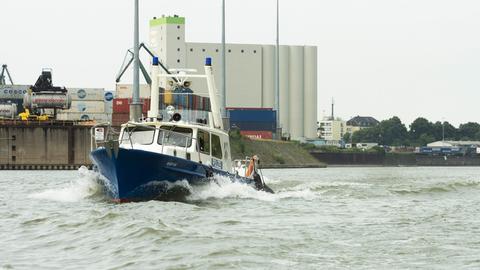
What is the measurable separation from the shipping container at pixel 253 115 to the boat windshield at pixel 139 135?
146 m

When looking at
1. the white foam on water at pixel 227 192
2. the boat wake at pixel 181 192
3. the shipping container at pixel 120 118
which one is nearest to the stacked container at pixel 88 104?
the shipping container at pixel 120 118

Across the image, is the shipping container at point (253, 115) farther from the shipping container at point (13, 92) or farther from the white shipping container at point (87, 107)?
the shipping container at point (13, 92)

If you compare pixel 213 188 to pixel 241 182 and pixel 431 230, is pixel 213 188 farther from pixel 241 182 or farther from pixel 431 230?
pixel 431 230

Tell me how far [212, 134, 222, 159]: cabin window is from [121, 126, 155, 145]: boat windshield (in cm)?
248

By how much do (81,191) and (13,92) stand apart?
11826 centimetres

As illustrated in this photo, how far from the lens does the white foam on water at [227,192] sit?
3669 cm

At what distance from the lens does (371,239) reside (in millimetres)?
24656

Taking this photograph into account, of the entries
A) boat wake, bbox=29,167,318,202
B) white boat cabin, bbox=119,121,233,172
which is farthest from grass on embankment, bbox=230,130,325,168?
white boat cabin, bbox=119,121,233,172

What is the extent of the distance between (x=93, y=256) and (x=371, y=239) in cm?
642

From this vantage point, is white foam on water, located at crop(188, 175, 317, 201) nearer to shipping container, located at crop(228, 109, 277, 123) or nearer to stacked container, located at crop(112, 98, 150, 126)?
stacked container, located at crop(112, 98, 150, 126)

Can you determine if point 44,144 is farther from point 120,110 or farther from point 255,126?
point 255,126

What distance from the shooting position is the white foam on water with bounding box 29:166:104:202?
4003 centimetres

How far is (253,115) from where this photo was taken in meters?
184

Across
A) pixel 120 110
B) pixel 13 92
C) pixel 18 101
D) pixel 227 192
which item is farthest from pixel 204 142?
pixel 18 101
